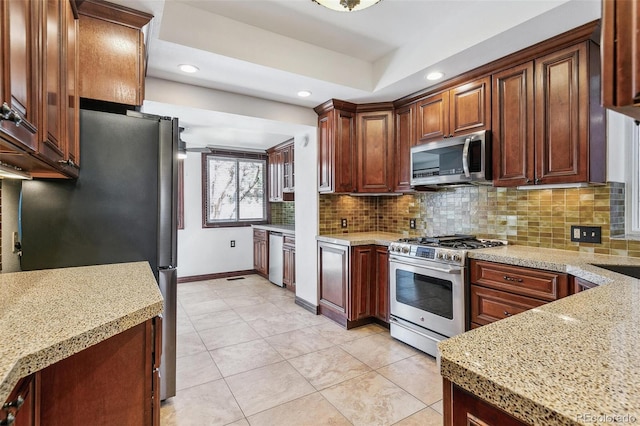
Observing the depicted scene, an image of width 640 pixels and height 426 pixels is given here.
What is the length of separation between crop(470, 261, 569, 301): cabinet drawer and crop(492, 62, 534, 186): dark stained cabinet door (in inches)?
26.5

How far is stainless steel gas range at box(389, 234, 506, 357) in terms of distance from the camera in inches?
98.3

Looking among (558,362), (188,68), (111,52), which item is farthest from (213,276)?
(558,362)

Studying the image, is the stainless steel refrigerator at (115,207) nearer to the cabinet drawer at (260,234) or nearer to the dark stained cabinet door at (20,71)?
the dark stained cabinet door at (20,71)

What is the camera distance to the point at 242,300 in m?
4.32

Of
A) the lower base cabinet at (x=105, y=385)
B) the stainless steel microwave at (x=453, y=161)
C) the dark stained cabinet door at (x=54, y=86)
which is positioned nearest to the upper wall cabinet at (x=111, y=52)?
the dark stained cabinet door at (x=54, y=86)

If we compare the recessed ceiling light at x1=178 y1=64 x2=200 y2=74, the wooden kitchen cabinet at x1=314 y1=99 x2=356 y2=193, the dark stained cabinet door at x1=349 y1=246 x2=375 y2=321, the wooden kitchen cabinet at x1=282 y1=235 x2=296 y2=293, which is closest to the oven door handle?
the dark stained cabinet door at x1=349 y1=246 x2=375 y2=321

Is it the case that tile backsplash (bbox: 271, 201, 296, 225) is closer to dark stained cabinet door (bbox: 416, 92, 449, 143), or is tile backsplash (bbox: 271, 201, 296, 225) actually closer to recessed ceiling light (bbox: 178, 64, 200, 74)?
dark stained cabinet door (bbox: 416, 92, 449, 143)

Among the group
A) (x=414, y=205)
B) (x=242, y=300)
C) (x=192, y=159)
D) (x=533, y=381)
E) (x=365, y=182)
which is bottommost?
(x=242, y=300)

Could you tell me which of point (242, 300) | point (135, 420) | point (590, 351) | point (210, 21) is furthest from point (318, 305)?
point (590, 351)

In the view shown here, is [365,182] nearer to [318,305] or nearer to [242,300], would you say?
[318,305]

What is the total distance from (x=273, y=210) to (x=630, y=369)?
5.79 metres

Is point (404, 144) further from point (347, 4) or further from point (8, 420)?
point (8, 420)

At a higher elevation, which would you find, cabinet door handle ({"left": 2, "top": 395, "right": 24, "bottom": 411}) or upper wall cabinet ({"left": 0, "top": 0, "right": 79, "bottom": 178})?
upper wall cabinet ({"left": 0, "top": 0, "right": 79, "bottom": 178})

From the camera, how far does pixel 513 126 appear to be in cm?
245
